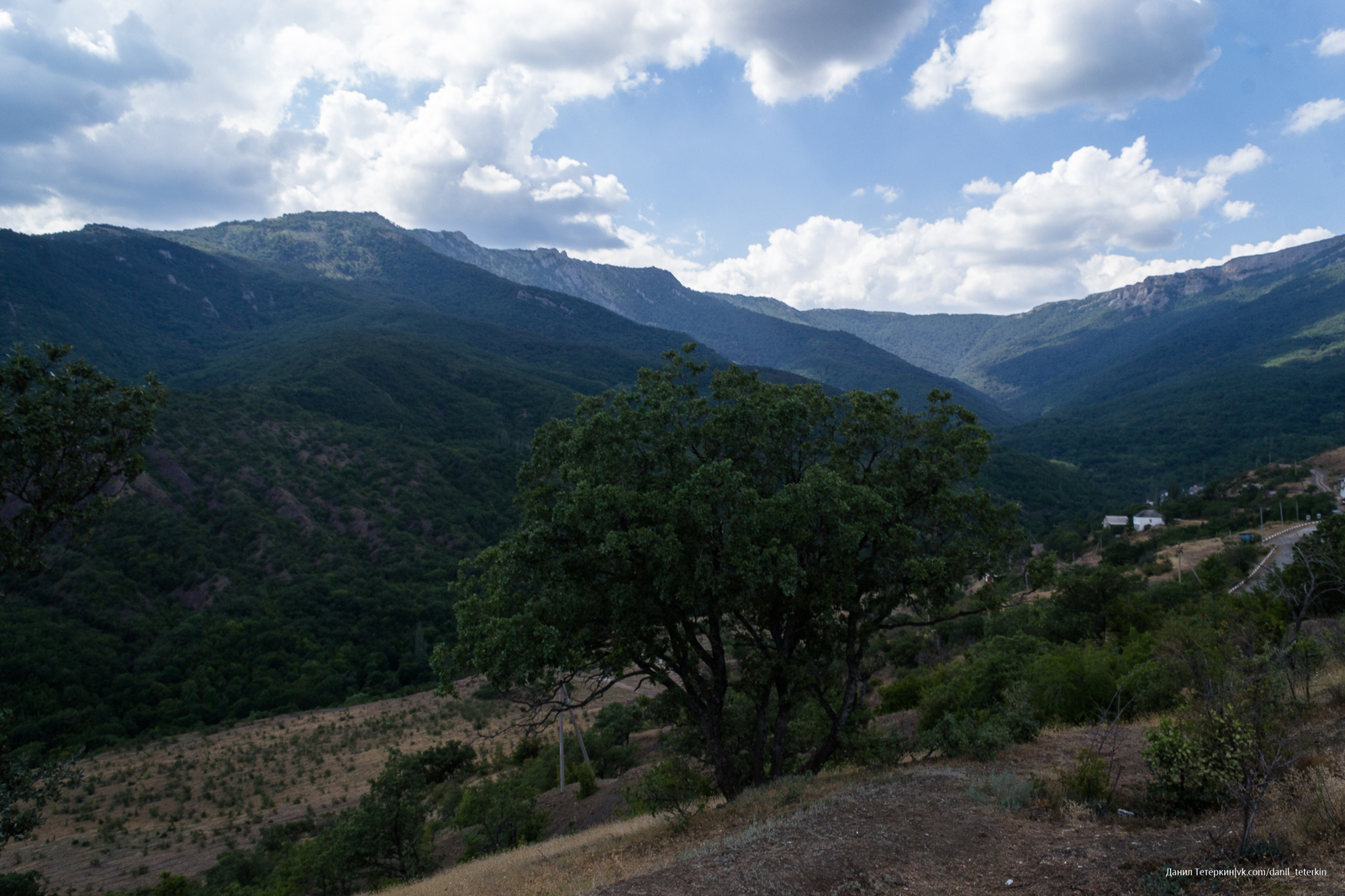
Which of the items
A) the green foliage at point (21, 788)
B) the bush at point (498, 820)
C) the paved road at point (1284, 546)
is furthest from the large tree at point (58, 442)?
the paved road at point (1284, 546)

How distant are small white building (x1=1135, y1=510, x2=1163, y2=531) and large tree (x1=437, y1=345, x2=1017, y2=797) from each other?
299ft

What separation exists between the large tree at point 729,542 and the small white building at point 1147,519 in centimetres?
9101

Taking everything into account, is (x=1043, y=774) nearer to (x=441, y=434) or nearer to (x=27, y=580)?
(x=27, y=580)

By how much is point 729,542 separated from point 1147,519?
3962 inches

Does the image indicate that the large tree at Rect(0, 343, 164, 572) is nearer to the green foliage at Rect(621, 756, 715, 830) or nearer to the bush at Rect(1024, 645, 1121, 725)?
the green foliage at Rect(621, 756, 715, 830)

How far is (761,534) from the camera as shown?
413 inches

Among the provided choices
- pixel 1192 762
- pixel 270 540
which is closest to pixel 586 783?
pixel 1192 762

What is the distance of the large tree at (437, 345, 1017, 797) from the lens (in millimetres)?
10047

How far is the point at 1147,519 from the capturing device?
287ft

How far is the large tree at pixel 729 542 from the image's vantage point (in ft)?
33.0

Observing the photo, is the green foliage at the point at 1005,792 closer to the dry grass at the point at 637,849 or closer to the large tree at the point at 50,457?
the dry grass at the point at 637,849

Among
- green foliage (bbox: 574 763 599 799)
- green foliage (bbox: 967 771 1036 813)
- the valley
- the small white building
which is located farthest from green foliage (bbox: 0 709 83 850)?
the small white building

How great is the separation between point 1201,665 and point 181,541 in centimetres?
7970

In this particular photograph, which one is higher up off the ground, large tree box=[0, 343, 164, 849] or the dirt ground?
large tree box=[0, 343, 164, 849]
